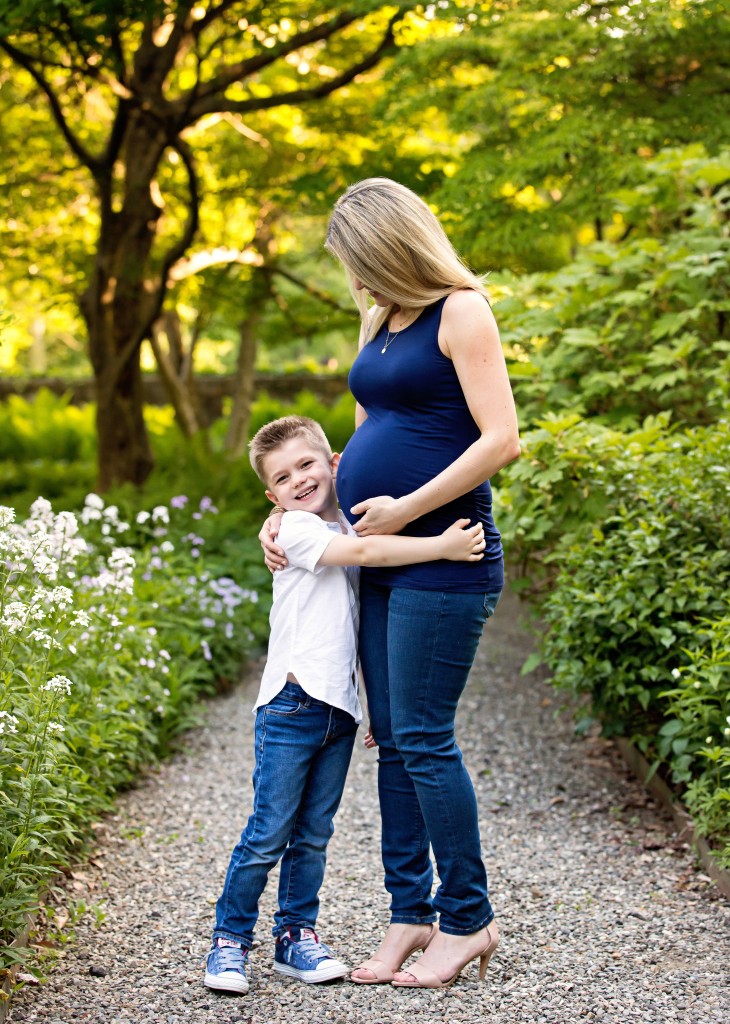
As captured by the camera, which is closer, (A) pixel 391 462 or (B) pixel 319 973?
(A) pixel 391 462

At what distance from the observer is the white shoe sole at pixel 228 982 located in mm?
2473

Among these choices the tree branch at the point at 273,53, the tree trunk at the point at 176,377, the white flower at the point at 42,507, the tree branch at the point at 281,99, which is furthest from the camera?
the tree trunk at the point at 176,377

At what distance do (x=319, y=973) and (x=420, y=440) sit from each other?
49.9 inches

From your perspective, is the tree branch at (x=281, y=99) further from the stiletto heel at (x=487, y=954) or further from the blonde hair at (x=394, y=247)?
the stiletto heel at (x=487, y=954)

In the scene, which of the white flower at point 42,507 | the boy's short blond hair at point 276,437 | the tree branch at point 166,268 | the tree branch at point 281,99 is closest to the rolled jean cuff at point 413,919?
the boy's short blond hair at point 276,437

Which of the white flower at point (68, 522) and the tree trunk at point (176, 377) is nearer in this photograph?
the white flower at point (68, 522)

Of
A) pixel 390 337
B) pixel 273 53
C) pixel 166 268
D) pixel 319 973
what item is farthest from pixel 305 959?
pixel 273 53

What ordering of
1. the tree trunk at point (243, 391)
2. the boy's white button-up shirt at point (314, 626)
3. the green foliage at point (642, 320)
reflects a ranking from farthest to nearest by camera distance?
1. the tree trunk at point (243, 391)
2. the green foliage at point (642, 320)
3. the boy's white button-up shirt at point (314, 626)

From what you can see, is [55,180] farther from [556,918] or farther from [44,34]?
[556,918]

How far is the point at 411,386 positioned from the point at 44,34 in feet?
15.6

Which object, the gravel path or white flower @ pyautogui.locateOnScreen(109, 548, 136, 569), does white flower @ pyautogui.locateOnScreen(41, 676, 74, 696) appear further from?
white flower @ pyautogui.locateOnScreen(109, 548, 136, 569)

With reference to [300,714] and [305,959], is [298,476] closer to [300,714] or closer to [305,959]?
[300,714]

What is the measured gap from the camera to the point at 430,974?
2.51 metres

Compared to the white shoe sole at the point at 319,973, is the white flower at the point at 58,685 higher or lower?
higher
